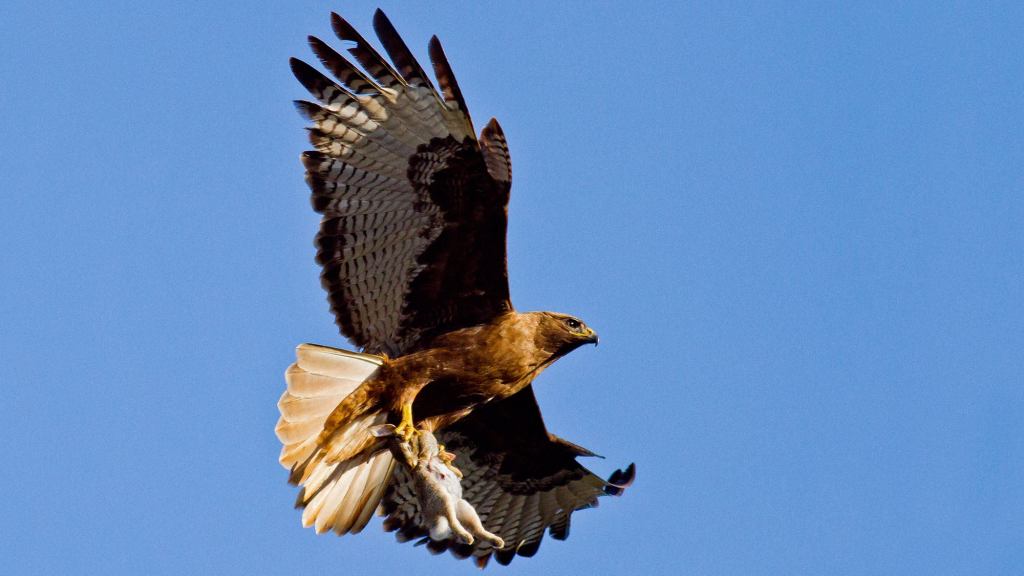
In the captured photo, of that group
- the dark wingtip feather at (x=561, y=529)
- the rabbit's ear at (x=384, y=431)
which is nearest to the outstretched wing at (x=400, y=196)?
the rabbit's ear at (x=384, y=431)

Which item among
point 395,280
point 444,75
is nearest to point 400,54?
point 444,75

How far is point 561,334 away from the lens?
9.67 m

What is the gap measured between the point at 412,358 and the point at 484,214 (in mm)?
1046

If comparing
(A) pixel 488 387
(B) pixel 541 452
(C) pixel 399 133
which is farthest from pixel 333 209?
(B) pixel 541 452

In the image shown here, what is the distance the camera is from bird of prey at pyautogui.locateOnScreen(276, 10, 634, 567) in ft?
29.5

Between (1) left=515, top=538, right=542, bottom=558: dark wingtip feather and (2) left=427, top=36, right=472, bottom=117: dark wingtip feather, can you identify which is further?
(1) left=515, top=538, right=542, bottom=558: dark wingtip feather

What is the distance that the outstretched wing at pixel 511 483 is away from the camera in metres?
10.7

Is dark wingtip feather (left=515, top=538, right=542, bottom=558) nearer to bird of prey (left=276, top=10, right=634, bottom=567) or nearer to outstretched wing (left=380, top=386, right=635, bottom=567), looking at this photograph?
outstretched wing (left=380, top=386, right=635, bottom=567)

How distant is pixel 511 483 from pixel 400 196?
285 cm

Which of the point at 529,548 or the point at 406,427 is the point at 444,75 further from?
the point at 529,548

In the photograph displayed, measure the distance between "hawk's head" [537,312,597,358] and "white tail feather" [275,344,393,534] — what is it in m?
1.11

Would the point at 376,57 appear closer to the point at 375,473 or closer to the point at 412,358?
the point at 412,358

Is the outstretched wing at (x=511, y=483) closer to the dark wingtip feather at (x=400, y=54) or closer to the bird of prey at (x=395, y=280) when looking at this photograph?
the bird of prey at (x=395, y=280)

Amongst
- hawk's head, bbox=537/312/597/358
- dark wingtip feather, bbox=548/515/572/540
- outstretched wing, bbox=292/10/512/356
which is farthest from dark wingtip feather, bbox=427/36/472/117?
dark wingtip feather, bbox=548/515/572/540
